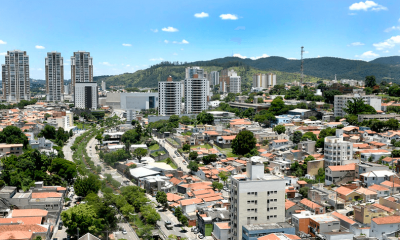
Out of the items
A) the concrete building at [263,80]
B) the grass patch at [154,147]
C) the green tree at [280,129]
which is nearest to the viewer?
the green tree at [280,129]

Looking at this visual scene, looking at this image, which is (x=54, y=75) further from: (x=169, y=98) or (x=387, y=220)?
(x=387, y=220)

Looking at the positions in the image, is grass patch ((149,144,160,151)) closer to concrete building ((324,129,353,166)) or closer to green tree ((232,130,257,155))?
green tree ((232,130,257,155))

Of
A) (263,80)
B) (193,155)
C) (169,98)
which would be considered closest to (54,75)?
(169,98)

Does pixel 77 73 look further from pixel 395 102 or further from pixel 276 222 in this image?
pixel 276 222

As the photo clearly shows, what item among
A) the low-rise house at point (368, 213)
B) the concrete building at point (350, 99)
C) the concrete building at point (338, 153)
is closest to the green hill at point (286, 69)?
the concrete building at point (350, 99)

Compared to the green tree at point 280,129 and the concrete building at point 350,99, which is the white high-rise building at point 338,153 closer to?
the green tree at point 280,129

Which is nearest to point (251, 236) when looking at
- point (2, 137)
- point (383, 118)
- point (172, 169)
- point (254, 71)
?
point (172, 169)
